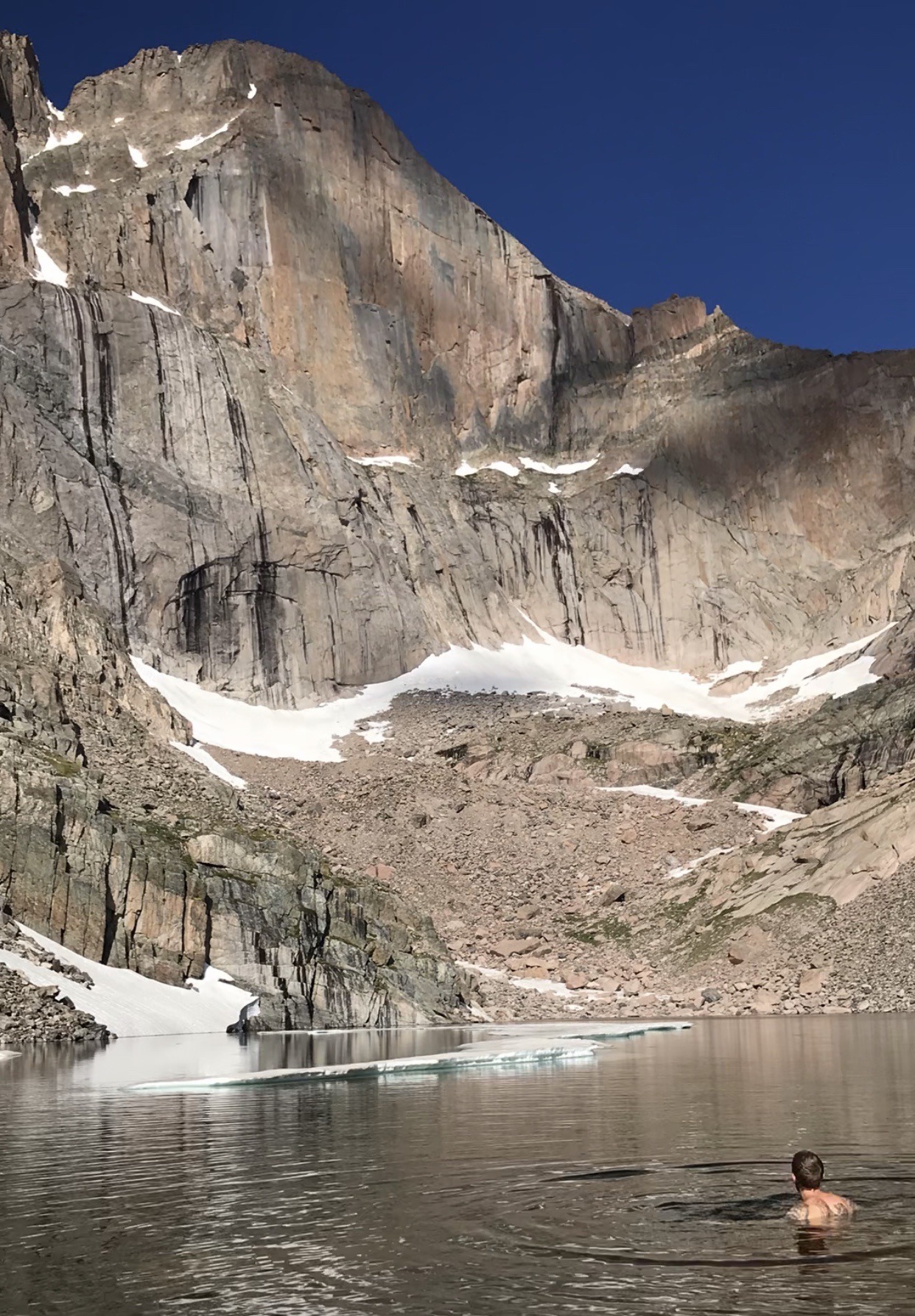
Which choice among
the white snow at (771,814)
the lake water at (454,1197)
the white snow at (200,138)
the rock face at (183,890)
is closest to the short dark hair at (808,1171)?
the lake water at (454,1197)

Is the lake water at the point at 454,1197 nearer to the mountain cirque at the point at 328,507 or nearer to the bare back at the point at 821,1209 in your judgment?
the bare back at the point at 821,1209

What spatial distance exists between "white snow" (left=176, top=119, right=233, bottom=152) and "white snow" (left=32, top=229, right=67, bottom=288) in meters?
24.5

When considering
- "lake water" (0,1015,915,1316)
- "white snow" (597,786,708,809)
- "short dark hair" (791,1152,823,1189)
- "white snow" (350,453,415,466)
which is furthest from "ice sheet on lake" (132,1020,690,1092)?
"white snow" (350,453,415,466)

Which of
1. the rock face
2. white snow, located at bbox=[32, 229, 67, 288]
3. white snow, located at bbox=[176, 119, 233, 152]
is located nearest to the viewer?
the rock face

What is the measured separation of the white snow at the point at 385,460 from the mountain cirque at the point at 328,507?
64cm

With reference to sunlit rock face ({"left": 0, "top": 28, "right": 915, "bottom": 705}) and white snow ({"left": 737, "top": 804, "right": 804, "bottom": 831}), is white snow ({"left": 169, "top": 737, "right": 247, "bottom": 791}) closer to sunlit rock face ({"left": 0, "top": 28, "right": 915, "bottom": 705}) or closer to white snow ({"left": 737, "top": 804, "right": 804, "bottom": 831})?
sunlit rock face ({"left": 0, "top": 28, "right": 915, "bottom": 705})

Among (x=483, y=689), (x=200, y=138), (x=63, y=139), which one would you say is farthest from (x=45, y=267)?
(x=483, y=689)

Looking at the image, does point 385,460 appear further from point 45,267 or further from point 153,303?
point 45,267

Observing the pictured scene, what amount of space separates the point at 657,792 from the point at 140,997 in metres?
70.2

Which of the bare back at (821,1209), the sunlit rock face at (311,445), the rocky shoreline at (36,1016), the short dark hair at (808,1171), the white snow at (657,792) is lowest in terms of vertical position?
the bare back at (821,1209)

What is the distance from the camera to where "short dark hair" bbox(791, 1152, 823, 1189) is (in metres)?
16.0

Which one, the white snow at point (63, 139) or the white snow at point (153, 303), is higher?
the white snow at point (63, 139)

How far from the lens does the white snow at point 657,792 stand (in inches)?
4439

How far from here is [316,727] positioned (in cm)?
14200
